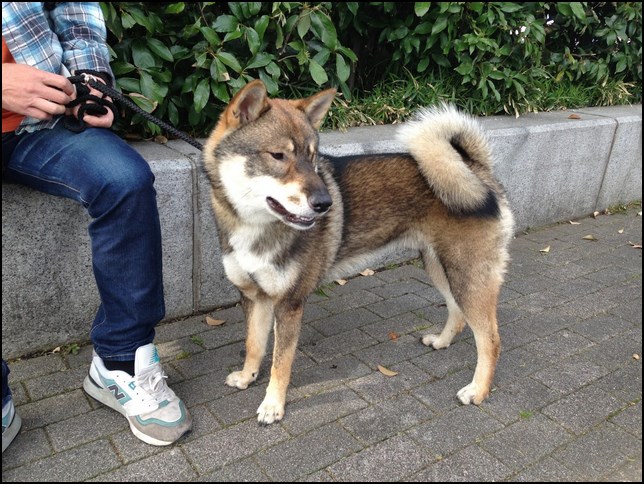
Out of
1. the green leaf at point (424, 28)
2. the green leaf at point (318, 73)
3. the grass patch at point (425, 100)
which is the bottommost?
the grass patch at point (425, 100)

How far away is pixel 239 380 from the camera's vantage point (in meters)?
2.96

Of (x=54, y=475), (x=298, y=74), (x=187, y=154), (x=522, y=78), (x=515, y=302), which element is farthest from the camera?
(x=522, y=78)

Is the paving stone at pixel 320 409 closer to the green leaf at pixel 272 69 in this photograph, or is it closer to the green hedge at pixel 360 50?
the green hedge at pixel 360 50

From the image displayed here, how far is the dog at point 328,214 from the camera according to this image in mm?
2479

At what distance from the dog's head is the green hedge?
1.10 metres

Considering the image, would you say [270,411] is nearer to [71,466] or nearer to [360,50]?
[71,466]

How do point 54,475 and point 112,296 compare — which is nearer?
point 54,475

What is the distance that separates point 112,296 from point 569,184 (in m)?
4.74

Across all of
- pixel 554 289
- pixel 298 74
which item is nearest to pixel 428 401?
pixel 554 289

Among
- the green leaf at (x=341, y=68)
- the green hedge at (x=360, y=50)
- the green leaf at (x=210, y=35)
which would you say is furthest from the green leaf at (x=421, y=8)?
the green leaf at (x=210, y=35)

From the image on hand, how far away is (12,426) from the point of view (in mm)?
2455

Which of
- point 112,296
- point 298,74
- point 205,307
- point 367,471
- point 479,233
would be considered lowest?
point 205,307

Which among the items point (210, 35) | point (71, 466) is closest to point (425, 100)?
point (210, 35)

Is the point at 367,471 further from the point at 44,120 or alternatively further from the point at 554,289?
the point at 554,289
